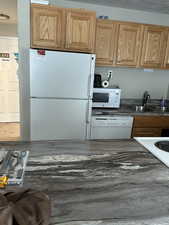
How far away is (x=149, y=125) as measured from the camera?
9.18 feet

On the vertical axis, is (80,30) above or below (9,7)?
below

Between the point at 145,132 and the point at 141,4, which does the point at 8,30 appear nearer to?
the point at 141,4

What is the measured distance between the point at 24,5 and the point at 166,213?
2.86 metres

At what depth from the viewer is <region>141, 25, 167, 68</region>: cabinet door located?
2.78 meters

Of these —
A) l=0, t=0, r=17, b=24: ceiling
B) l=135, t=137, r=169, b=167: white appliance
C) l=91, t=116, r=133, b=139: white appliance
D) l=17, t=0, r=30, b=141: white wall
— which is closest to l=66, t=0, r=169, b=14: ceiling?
l=17, t=0, r=30, b=141: white wall

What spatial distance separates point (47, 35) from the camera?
93.7 inches

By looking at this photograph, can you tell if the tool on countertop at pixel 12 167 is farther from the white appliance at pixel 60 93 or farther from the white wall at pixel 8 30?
the white wall at pixel 8 30

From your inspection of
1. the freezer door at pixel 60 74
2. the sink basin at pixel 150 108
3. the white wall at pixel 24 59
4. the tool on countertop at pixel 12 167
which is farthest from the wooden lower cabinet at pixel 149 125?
the tool on countertop at pixel 12 167

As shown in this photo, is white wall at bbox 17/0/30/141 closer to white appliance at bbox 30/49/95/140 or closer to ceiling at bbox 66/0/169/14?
white appliance at bbox 30/49/95/140

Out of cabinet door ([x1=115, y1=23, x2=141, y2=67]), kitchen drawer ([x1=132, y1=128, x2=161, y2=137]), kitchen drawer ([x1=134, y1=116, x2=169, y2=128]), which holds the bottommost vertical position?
kitchen drawer ([x1=132, y1=128, x2=161, y2=137])

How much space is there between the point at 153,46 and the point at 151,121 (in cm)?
121

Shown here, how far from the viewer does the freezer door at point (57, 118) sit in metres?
2.34

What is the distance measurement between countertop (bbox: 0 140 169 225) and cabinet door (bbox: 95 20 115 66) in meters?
1.81

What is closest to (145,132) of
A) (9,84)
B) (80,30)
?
(80,30)
